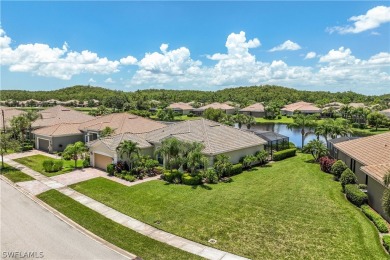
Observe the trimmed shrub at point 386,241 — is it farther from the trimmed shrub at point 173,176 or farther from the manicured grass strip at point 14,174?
the manicured grass strip at point 14,174

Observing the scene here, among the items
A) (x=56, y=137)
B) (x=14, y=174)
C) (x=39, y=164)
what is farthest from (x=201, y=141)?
(x=56, y=137)

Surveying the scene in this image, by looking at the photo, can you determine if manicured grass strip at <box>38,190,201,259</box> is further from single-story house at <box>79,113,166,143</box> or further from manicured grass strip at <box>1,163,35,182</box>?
single-story house at <box>79,113,166,143</box>

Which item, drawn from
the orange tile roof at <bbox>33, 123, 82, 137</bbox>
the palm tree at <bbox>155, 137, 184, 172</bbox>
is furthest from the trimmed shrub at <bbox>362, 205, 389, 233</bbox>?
the orange tile roof at <bbox>33, 123, 82, 137</bbox>

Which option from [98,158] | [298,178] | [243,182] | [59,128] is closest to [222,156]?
[243,182]

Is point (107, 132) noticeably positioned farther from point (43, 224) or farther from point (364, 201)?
point (364, 201)

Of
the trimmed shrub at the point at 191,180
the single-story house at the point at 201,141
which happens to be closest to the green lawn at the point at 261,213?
the trimmed shrub at the point at 191,180
